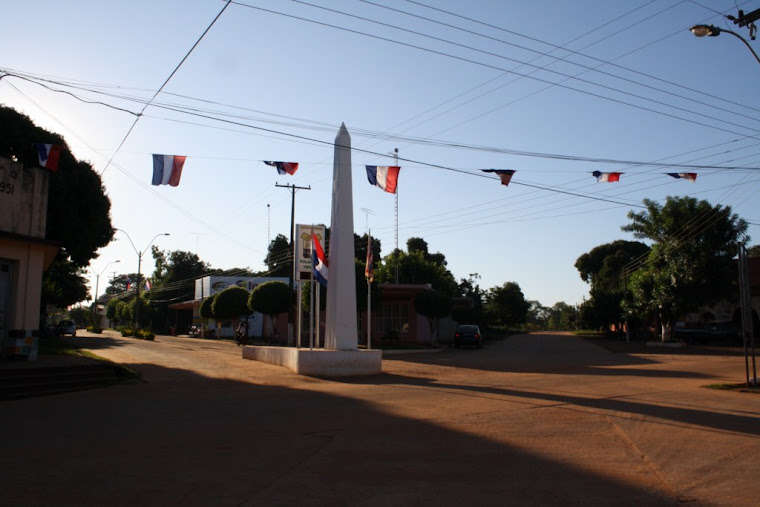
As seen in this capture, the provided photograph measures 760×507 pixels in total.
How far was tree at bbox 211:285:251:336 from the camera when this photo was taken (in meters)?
42.9

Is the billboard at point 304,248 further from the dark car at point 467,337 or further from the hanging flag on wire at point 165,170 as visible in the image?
the dark car at point 467,337

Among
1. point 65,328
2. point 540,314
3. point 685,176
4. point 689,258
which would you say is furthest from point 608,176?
point 540,314

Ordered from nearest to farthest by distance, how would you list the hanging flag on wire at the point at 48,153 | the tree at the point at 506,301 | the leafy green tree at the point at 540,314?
the hanging flag on wire at the point at 48,153, the tree at the point at 506,301, the leafy green tree at the point at 540,314

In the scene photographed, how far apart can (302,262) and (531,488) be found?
15151 millimetres

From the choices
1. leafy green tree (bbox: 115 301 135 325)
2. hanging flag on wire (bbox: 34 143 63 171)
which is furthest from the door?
leafy green tree (bbox: 115 301 135 325)

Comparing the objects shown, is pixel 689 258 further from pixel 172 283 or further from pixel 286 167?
pixel 172 283

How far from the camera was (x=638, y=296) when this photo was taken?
3781cm

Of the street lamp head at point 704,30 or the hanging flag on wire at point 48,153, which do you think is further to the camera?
the hanging flag on wire at point 48,153

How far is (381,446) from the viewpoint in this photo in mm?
7570

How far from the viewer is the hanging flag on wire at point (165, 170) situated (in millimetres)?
16062

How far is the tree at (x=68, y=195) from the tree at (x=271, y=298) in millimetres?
10353

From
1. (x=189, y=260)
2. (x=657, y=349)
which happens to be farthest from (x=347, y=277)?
(x=189, y=260)

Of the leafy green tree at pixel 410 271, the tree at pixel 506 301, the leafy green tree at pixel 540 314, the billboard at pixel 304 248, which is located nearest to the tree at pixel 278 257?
the leafy green tree at pixel 410 271

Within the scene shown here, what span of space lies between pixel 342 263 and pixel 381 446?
11.1 m
